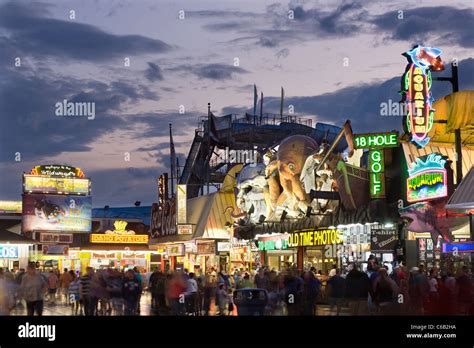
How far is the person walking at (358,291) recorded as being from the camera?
2489cm

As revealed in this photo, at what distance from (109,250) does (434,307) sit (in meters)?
57.2

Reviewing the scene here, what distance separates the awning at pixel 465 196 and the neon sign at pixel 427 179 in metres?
6.19

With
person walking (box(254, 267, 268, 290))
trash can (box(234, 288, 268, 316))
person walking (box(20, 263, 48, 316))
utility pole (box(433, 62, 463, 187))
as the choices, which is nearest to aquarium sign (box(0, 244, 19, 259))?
person walking (box(254, 267, 268, 290))

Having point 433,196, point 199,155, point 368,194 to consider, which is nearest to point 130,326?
point 433,196

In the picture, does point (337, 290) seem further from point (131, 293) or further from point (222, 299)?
point (131, 293)

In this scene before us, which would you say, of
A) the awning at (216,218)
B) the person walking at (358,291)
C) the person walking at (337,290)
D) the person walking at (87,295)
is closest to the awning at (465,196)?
the person walking at (337,290)

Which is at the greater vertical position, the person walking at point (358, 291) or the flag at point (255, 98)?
the flag at point (255, 98)

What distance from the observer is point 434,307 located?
90.0 ft

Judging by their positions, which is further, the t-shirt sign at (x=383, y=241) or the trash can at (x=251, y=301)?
the t-shirt sign at (x=383, y=241)

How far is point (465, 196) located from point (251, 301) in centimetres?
750

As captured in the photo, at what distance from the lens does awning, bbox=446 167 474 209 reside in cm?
2763

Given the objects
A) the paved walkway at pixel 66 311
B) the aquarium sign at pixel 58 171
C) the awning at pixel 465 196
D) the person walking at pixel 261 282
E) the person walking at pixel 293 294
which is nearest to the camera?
the awning at pixel 465 196

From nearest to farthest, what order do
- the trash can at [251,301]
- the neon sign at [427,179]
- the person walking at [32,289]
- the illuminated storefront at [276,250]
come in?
the person walking at [32,289], the trash can at [251,301], the neon sign at [427,179], the illuminated storefront at [276,250]

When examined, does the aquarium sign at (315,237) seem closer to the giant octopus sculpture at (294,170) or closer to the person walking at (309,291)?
the giant octopus sculpture at (294,170)
